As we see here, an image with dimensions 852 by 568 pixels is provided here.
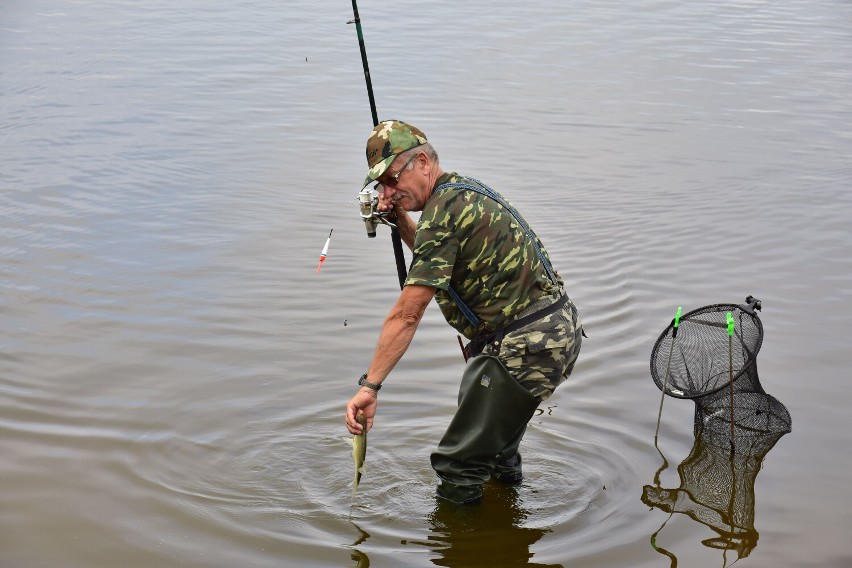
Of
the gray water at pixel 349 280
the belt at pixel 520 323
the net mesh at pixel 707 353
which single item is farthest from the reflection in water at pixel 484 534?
the net mesh at pixel 707 353

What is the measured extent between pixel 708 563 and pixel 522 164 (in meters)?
7.66

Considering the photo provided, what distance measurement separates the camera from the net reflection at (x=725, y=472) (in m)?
5.29

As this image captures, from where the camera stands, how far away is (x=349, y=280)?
885 cm

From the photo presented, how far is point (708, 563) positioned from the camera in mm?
4988

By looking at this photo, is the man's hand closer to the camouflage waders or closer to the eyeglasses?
the eyeglasses

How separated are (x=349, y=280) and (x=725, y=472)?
3.92m

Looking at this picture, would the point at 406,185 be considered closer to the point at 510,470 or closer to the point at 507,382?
the point at 507,382

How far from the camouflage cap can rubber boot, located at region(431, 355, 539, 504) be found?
101 cm

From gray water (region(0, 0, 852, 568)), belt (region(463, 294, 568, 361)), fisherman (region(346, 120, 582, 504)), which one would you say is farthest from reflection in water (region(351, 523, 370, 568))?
belt (region(463, 294, 568, 361))

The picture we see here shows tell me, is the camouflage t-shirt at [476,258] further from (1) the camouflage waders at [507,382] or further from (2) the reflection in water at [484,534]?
(2) the reflection in water at [484,534]

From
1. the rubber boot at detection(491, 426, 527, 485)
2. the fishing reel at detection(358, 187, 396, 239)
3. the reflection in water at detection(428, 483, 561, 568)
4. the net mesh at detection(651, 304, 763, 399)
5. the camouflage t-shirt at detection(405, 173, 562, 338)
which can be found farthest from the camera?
the net mesh at detection(651, 304, 763, 399)

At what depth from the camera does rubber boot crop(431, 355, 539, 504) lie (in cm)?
497

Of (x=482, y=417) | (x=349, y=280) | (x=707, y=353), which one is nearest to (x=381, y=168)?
(x=482, y=417)

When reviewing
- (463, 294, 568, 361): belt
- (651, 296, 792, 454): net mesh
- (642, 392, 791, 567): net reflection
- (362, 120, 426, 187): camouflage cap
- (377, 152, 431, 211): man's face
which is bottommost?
(642, 392, 791, 567): net reflection
